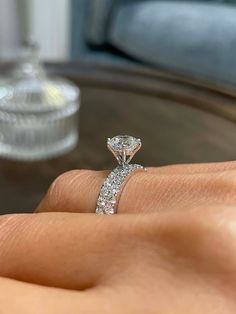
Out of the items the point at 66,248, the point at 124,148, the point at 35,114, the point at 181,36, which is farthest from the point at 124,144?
the point at 181,36

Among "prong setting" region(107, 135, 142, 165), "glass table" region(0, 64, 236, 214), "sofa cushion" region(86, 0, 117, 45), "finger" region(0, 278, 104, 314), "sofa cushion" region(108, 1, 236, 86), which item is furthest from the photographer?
"sofa cushion" region(86, 0, 117, 45)

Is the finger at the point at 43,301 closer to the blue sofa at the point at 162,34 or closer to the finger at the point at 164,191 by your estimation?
the finger at the point at 164,191

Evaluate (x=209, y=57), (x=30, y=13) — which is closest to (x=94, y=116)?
(x=209, y=57)

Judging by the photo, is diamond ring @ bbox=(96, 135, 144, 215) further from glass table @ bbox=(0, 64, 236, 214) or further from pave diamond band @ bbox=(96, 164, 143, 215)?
glass table @ bbox=(0, 64, 236, 214)

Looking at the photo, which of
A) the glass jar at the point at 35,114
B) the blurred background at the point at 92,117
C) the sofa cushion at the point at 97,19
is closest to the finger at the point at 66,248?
Answer: the blurred background at the point at 92,117

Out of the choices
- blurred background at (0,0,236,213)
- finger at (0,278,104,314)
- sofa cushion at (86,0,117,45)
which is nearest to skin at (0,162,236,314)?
finger at (0,278,104,314)
